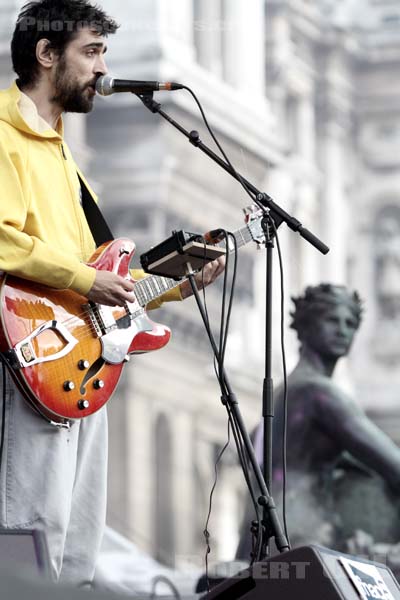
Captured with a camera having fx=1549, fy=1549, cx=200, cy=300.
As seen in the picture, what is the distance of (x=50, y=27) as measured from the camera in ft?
10.8

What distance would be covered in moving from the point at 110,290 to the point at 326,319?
236cm

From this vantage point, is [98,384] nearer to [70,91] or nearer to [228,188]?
[70,91]

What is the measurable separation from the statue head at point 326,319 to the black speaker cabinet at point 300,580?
287 cm

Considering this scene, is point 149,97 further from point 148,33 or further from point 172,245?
point 148,33

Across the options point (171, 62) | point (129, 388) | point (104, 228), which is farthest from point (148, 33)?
point (104, 228)

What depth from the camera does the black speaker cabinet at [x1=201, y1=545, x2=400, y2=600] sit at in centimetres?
244

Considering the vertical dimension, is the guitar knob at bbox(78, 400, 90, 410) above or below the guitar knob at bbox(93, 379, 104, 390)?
below

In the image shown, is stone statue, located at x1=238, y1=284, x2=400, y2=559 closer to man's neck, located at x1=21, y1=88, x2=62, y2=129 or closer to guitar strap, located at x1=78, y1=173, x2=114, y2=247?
guitar strap, located at x1=78, y1=173, x2=114, y2=247

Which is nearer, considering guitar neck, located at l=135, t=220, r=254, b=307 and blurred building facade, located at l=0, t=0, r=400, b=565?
guitar neck, located at l=135, t=220, r=254, b=307

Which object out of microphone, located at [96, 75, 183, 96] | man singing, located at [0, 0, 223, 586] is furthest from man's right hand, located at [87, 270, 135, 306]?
microphone, located at [96, 75, 183, 96]

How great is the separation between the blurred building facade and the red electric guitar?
4019mm

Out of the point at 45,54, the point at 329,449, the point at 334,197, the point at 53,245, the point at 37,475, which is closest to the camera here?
the point at 37,475

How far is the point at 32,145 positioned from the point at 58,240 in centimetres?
21

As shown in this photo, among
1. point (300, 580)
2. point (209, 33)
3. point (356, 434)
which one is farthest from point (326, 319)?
point (209, 33)
